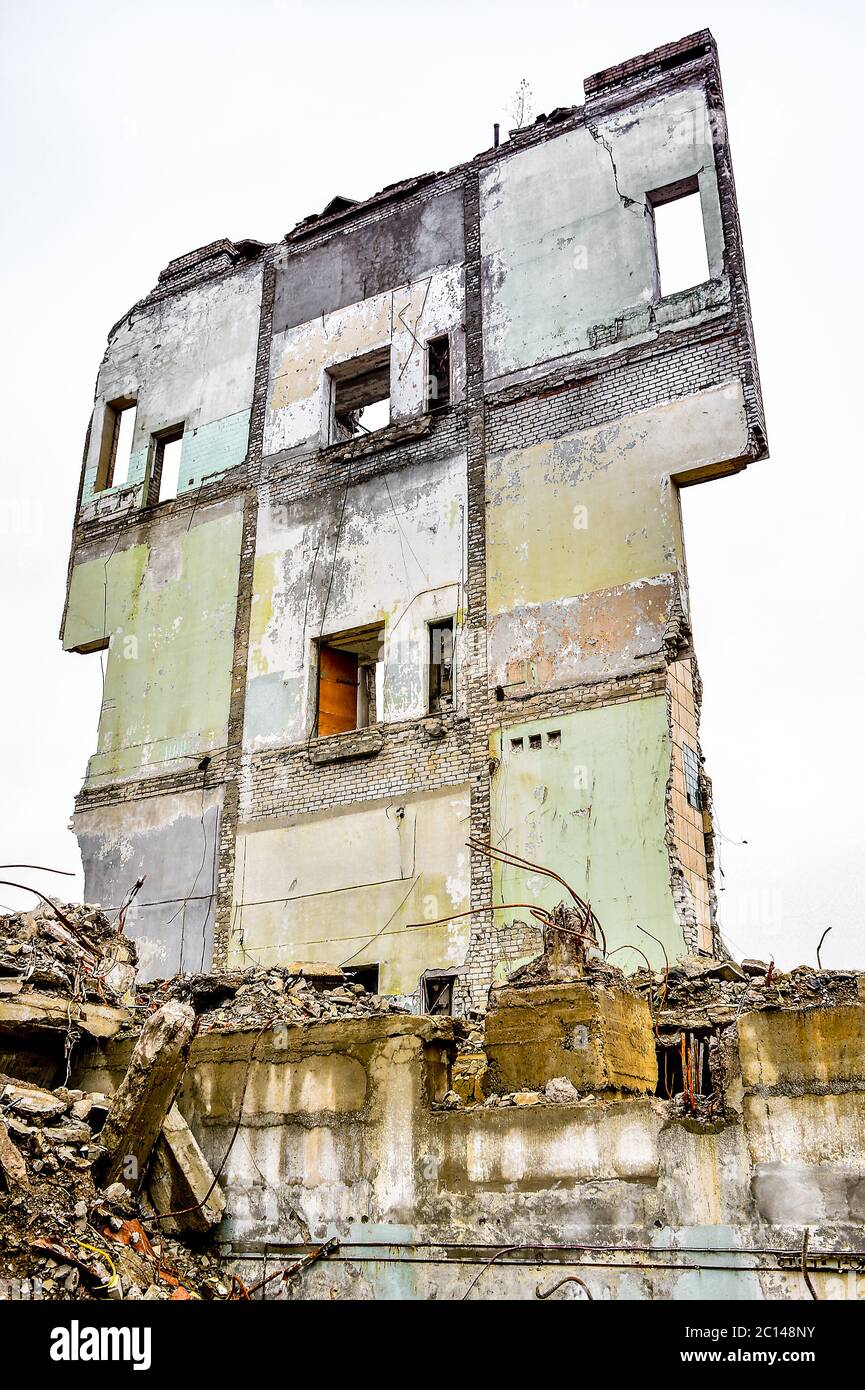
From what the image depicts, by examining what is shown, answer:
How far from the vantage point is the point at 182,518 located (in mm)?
17406

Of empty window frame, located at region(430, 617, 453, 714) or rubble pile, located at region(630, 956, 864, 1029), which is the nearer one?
rubble pile, located at region(630, 956, 864, 1029)

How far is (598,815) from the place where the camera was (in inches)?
489

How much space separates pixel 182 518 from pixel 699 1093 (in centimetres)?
1221

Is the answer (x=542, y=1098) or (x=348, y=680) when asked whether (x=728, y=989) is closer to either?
(x=542, y=1098)

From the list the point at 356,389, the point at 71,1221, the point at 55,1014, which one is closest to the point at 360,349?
the point at 356,389

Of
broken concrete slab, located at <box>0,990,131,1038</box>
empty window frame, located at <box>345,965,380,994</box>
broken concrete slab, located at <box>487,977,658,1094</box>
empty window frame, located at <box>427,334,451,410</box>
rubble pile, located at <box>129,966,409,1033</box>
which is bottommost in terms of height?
broken concrete slab, located at <box>487,977,658,1094</box>

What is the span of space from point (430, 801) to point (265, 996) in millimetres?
4668

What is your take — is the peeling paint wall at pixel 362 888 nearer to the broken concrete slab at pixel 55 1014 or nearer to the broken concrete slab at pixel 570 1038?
the broken concrete slab at pixel 55 1014

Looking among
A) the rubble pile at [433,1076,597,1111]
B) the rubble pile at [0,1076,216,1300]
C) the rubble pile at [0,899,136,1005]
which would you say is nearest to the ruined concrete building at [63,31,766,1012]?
the rubble pile at [0,899,136,1005]

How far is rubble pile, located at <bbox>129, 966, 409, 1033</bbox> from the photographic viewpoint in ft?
28.5

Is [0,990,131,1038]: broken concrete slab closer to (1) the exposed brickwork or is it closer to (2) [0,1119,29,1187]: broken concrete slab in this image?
(2) [0,1119,29,1187]: broken concrete slab

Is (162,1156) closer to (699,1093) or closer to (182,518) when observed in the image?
(699,1093)

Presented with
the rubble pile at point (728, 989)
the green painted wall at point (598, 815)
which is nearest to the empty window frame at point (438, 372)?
the green painted wall at point (598, 815)

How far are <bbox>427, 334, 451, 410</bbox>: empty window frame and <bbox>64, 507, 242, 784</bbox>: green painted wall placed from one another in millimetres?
3271
